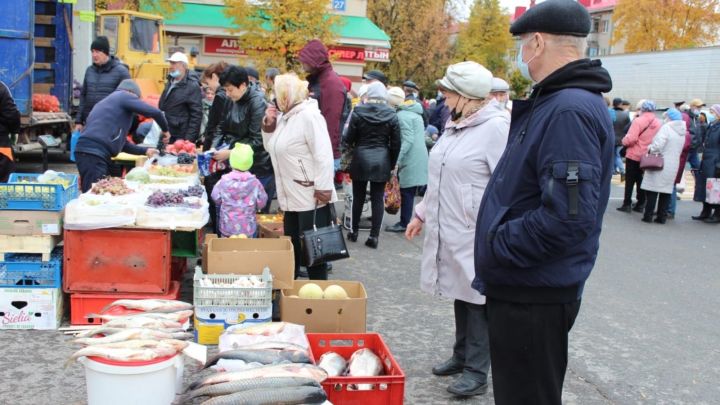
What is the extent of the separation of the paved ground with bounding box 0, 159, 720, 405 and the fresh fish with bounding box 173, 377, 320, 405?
132 cm

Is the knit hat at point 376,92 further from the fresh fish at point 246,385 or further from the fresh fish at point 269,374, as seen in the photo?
the fresh fish at point 246,385

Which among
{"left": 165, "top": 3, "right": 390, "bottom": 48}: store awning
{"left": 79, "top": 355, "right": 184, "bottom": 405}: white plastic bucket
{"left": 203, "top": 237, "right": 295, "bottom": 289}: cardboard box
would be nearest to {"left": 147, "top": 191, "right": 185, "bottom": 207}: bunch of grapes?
{"left": 203, "top": 237, "right": 295, "bottom": 289}: cardboard box

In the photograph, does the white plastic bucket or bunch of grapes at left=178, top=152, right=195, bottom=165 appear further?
bunch of grapes at left=178, top=152, right=195, bottom=165

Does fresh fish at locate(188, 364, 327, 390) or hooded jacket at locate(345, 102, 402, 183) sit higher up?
hooded jacket at locate(345, 102, 402, 183)

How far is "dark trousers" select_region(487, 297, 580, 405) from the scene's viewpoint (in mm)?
2625

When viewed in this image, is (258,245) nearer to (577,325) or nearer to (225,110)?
(225,110)

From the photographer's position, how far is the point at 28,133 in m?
11.9

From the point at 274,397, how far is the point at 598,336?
374cm

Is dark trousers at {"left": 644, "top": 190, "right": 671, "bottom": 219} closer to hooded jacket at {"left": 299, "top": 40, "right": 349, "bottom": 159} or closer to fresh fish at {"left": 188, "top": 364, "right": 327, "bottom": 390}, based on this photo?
hooded jacket at {"left": 299, "top": 40, "right": 349, "bottom": 159}

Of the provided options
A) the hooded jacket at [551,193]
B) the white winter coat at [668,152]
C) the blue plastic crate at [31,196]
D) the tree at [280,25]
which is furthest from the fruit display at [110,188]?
the tree at [280,25]

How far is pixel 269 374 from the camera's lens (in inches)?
127

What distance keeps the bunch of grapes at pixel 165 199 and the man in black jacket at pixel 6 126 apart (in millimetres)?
2039

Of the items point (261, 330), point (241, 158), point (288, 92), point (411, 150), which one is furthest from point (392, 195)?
point (261, 330)

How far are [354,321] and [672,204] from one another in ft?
32.0
